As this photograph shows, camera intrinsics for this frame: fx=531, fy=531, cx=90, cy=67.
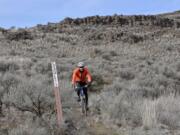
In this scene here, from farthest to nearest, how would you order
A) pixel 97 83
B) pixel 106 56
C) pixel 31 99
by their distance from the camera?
1. pixel 106 56
2. pixel 97 83
3. pixel 31 99

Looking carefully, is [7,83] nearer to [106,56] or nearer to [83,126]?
[83,126]

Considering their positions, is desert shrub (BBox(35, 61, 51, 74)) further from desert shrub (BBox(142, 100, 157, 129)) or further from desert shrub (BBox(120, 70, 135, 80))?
desert shrub (BBox(142, 100, 157, 129))

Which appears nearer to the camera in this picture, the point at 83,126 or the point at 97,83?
the point at 83,126

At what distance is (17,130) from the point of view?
421 inches

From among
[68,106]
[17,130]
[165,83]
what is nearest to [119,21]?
[165,83]

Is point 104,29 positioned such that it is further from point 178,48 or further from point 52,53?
point 52,53

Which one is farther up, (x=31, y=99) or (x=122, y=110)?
(x=31, y=99)

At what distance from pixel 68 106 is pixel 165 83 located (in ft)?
28.4

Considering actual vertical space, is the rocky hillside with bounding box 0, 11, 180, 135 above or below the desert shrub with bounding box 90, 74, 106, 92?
above

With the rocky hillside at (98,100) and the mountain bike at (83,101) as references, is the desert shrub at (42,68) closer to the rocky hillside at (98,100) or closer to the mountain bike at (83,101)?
the rocky hillside at (98,100)

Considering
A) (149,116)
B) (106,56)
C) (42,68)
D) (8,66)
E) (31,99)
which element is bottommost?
(106,56)

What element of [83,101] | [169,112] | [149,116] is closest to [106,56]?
[83,101]

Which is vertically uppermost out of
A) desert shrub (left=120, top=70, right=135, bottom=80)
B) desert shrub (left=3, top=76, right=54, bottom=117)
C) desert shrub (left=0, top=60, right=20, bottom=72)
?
desert shrub (left=3, top=76, right=54, bottom=117)

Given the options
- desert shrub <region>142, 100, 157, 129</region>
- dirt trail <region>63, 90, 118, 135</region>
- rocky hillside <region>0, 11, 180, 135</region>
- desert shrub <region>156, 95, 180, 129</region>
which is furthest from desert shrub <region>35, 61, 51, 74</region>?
desert shrub <region>142, 100, 157, 129</region>
